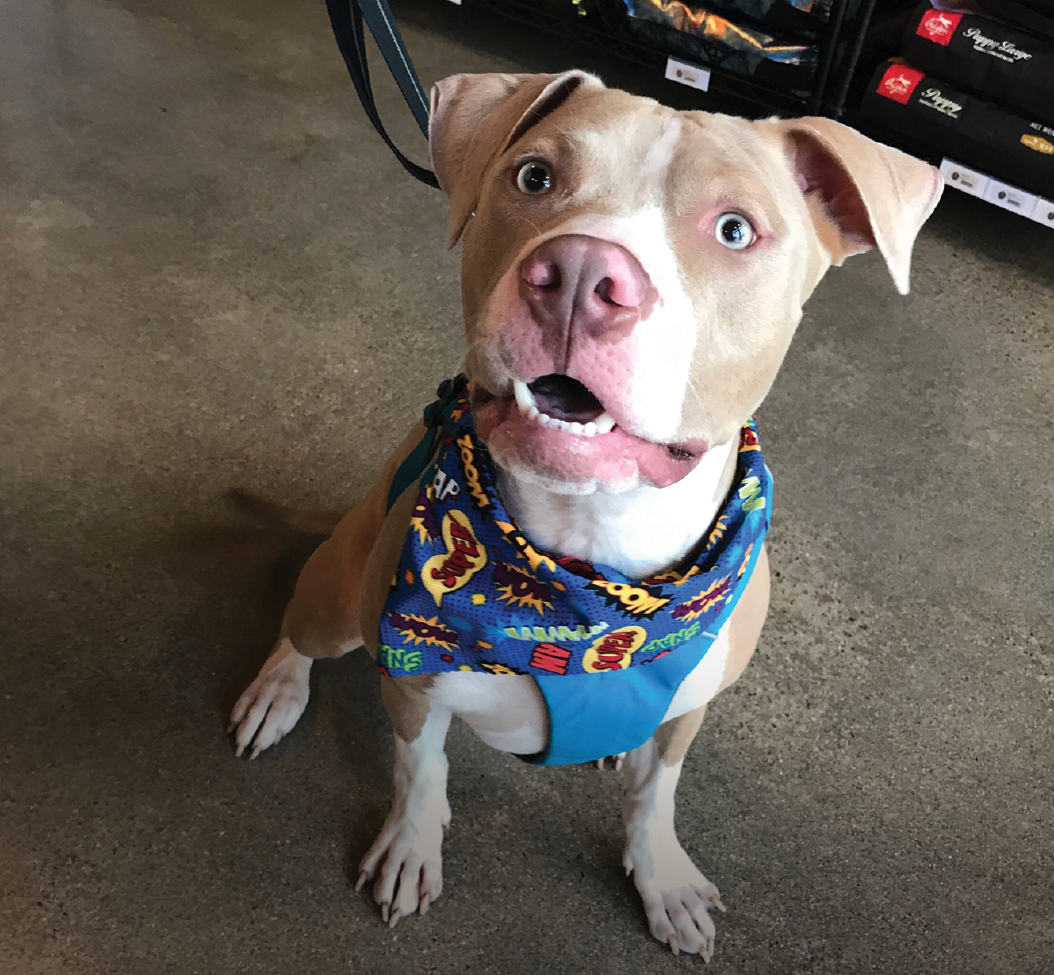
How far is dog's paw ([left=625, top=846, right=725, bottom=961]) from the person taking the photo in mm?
1816

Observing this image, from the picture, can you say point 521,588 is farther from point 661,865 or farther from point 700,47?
point 700,47

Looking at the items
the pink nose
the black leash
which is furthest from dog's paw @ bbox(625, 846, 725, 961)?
the black leash

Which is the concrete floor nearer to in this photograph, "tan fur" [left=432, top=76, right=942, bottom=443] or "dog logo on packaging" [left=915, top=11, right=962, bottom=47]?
"dog logo on packaging" [left=915, top=11, right=962, bottom=47]

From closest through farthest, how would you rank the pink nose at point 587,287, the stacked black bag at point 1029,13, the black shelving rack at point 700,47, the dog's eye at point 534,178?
the pink nose at point 587,287
the dog's eye at point 534,178
the stacked black bag at point 1029,13
the black shelving rack at point 700,47

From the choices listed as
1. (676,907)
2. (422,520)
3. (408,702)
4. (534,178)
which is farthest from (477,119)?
(676,907)

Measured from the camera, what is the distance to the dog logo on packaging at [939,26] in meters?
3.19

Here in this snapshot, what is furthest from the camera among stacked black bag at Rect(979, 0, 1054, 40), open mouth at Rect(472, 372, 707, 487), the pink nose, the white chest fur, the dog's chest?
stacked black bag at Rect(979, 0, 1054, 40)

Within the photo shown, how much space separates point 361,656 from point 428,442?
0.77m

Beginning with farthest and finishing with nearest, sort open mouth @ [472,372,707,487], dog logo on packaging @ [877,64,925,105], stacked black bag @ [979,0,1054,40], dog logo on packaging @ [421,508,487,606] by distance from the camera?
dog logo on packaging @ [877,64,925,105] < stacked black bag @ [979,0,1054,40] < dog logo on packaging @ [421,508,487,606] < open mouth @ [472,372,707,487]

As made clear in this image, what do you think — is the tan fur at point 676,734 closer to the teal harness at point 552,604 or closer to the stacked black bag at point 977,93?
the teal harness at point 552,604

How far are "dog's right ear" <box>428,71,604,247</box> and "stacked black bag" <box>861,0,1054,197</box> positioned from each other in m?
2.38

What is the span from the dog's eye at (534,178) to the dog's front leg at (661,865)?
3.36 feet

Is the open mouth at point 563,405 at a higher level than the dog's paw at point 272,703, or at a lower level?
higher

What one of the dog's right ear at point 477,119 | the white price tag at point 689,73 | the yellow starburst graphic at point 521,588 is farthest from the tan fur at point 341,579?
the white price tag at point 689,73
